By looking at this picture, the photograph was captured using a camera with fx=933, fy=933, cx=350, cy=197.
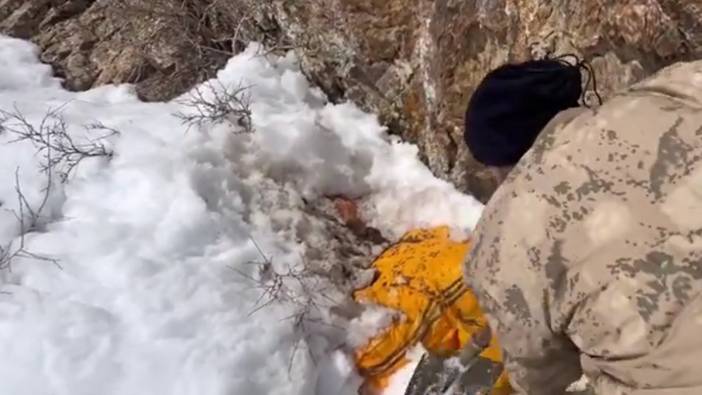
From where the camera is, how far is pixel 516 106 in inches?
64.6

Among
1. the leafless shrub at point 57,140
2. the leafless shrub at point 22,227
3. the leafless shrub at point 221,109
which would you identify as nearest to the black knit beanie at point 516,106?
the leafless shrub at point 22,227

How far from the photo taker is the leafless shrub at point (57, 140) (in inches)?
137

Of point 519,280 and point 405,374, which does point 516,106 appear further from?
point 405,374

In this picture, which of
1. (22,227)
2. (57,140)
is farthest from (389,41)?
(22,227)

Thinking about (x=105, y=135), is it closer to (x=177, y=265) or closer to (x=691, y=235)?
(x=177, y=265)

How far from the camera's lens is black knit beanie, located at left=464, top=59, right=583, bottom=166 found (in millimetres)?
1643

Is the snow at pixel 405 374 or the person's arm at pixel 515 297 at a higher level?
the person's arm at pixel 515 297

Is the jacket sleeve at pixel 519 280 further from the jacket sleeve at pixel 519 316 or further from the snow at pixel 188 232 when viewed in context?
the snow at pixel 188 232

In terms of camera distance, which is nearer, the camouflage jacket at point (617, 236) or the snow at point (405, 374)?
the camouflage jacket at point (617, 236)

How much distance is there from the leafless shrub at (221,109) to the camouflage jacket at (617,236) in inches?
88.1

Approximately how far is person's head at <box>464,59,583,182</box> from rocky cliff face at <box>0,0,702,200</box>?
101 centimetres

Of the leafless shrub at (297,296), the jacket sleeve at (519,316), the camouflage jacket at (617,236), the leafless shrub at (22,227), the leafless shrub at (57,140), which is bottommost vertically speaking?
the leafless shrub at (297,296)

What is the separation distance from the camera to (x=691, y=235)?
4.22ft

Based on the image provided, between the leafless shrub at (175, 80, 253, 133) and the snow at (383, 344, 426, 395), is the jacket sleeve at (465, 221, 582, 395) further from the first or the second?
the leafless shrub at (175, 80, 253, 133)
